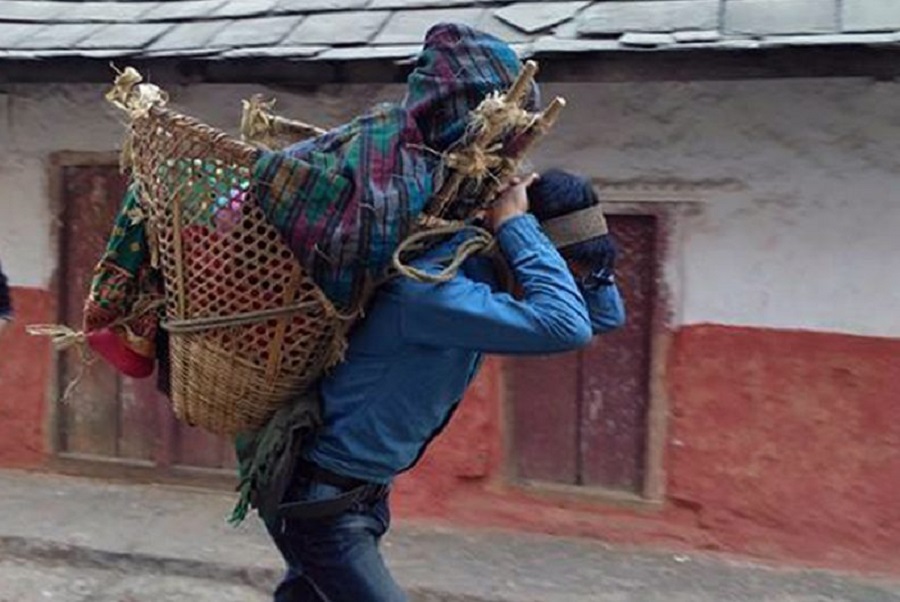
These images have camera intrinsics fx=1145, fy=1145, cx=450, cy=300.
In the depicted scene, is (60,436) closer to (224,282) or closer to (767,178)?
(767,178)

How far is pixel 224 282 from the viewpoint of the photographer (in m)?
2.15

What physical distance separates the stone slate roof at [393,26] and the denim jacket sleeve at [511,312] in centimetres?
214

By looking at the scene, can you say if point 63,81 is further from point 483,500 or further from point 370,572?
point 370,572

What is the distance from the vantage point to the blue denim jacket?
206 cm

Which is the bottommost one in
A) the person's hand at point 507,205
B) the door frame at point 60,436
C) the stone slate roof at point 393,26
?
the door frame at point 60,436

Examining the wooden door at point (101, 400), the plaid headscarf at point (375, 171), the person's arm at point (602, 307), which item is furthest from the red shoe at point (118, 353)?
the wooden door at point (101, 400)

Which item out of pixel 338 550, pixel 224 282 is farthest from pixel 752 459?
pixel 224 282

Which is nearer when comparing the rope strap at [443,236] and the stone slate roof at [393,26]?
the rope strap at [443,236]

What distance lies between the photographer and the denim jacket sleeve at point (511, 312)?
2051mm

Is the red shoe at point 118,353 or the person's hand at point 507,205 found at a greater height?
the person's hand at point 507,205

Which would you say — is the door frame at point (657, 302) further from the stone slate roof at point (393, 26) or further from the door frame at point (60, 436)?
the door frame at point (60, 436)

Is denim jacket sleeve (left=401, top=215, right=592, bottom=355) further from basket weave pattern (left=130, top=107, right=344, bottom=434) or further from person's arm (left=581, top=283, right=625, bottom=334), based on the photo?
person's arm (left=581, top=283, right=625, bottom=334)

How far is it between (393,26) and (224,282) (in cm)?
269

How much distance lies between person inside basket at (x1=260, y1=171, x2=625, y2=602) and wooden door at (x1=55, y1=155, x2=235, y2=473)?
3343 millimetres
